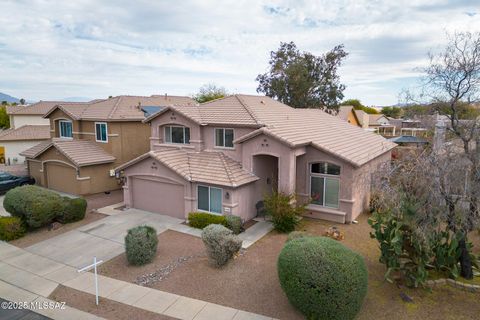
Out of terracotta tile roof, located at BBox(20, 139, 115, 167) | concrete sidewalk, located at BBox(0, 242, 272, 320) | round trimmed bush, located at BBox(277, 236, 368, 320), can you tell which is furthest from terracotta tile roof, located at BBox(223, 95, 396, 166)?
terracotta tile roof, located at BBox(20, 139, 115, 167)

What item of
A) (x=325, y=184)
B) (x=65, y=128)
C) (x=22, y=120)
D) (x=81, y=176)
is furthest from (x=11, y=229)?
(x=22, y=120)

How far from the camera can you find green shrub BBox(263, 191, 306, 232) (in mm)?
15328

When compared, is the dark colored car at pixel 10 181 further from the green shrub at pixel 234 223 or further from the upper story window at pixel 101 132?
the green shrub at pixel 234 223

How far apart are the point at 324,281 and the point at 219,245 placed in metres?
4.75

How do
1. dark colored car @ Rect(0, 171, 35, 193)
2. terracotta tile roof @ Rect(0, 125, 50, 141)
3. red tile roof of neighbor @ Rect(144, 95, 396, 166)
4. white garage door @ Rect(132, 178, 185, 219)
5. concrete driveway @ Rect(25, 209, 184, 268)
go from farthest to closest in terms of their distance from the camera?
terracotta tile roof @ Rect(0, 125, 50, 141), dark colored car @ Rect(0, 171, 35, 193), white garage door @ Rect(132, 178, 185, 219), red tile roof of neighbor @ Rect(144, 95, 396, 166), concrete driveway @ Rect(25, 209, 184, 268)

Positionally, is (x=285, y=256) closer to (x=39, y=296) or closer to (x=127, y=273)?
(x=127, y=273)

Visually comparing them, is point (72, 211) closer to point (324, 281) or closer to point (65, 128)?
point (65, 128)

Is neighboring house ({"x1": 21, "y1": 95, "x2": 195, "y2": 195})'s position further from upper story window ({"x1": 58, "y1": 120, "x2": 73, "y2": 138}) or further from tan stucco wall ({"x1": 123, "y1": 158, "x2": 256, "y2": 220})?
tan stucco wall ({"x1": 123, "y1": 158, "x2": 256, "y2": 220})

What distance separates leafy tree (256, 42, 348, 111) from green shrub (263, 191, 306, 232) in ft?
91.3

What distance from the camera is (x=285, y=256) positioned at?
29.4ft

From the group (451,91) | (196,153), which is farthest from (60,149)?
(451,91)

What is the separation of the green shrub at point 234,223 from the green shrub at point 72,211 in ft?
26.8

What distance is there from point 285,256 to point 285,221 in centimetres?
652

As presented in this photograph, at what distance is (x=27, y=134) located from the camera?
3619cm
